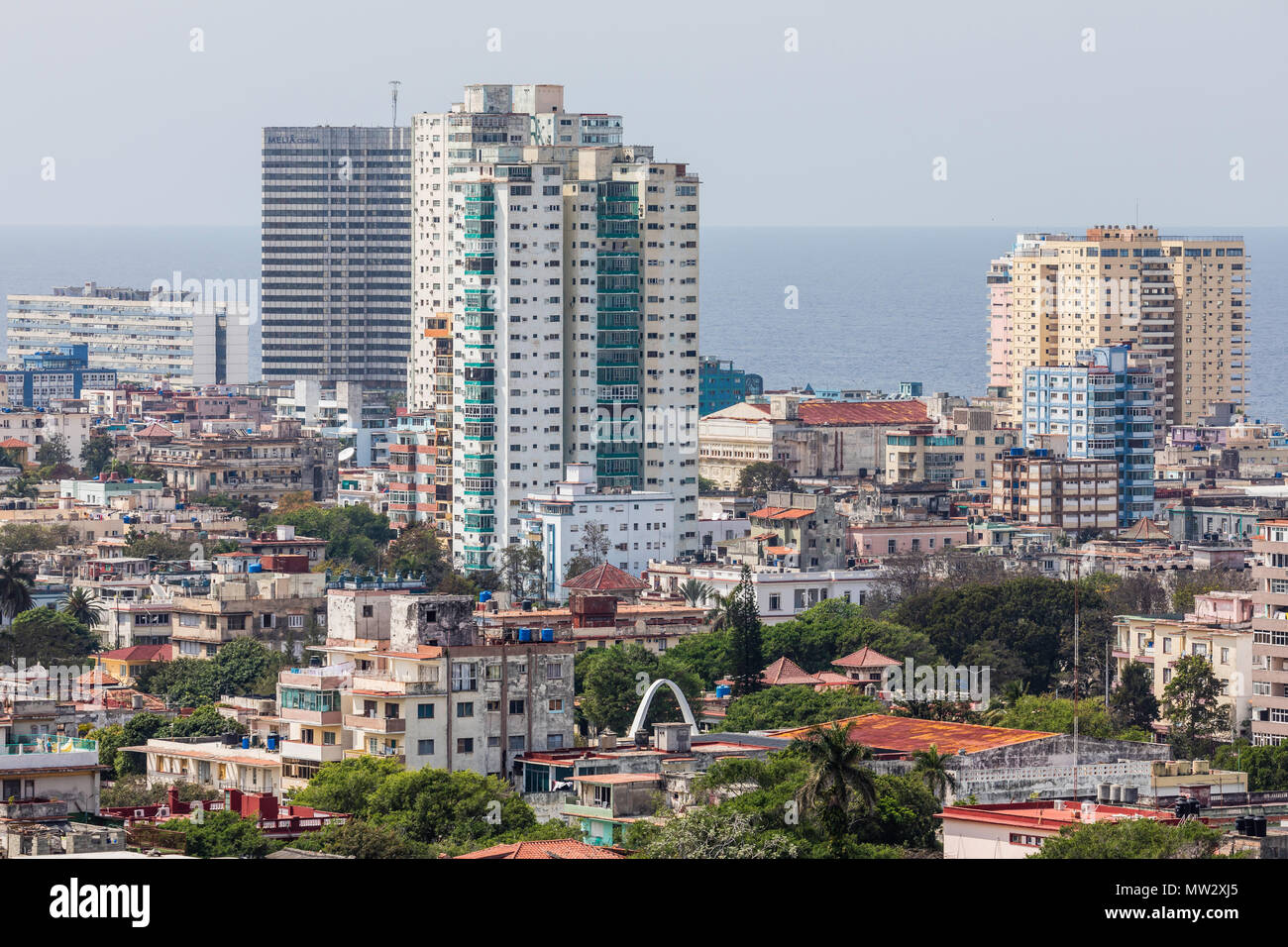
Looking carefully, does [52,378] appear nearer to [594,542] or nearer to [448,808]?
[594,542]

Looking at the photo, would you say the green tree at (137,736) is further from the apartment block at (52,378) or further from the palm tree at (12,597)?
the apartment block at (52,378)

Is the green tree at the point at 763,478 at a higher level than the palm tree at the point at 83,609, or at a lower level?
higher

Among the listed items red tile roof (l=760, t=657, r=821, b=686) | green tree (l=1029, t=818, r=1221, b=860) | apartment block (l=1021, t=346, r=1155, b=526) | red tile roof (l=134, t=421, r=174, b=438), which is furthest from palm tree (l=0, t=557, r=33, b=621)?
red tile roof (l=134, t=421, r=174, b=438)

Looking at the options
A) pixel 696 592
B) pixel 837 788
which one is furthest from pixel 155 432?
pixel 837 788

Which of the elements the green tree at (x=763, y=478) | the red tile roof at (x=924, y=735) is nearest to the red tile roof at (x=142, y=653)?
the red tile roof at (x=924, y=735)

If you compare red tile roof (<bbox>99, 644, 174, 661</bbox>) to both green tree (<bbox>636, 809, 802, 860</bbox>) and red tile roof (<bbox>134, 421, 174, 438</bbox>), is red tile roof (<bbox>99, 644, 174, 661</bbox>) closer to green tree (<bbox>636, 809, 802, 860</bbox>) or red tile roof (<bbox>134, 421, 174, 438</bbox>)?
green tree (<bbox>636, 809, 802, 860</bbox>)

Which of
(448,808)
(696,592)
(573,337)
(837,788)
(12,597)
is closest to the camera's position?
(837,788)

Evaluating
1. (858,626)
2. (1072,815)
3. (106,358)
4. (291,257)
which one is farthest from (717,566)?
(106,358)
